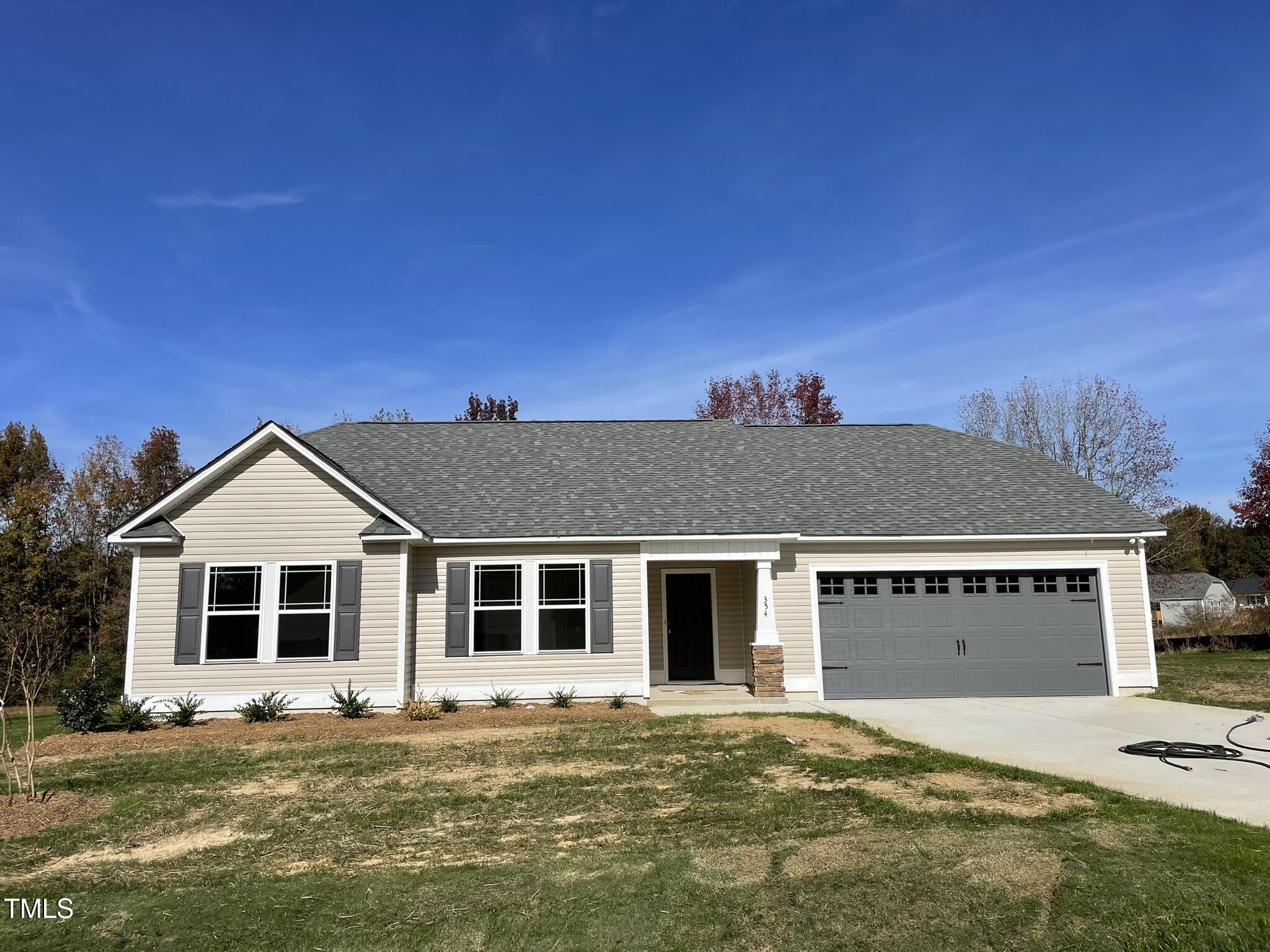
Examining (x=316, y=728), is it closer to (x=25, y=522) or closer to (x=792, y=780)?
(x=792, y=780)

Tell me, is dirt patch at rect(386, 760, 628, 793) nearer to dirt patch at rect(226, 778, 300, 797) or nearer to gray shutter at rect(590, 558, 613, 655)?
dirt patch at rect(226, 778, 300, 797)

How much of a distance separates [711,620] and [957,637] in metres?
4.84

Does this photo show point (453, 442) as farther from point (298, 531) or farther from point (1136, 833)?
point (1136, 833)

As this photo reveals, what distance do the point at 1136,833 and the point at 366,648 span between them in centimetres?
1170

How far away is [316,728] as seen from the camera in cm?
1303

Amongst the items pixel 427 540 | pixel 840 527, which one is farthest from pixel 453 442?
pixel 840 527

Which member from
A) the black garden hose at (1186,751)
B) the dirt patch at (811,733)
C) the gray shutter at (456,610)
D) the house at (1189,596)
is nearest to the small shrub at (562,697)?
the gray shutter at (456,610)

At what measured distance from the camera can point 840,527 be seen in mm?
16312

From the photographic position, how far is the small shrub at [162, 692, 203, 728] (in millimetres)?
13586

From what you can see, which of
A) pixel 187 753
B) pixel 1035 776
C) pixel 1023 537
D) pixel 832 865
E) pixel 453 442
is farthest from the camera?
pixel 453 442

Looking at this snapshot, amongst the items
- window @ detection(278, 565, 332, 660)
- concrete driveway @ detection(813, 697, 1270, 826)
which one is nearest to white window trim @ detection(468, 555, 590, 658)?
window @ detection(278, 565, 332, 660)

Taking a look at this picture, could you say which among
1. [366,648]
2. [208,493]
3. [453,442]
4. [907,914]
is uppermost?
[453,442]

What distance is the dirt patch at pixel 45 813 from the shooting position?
7.63 metres

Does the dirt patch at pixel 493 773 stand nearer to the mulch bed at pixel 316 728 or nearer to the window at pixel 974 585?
the mulch bed at pixel 316 728
